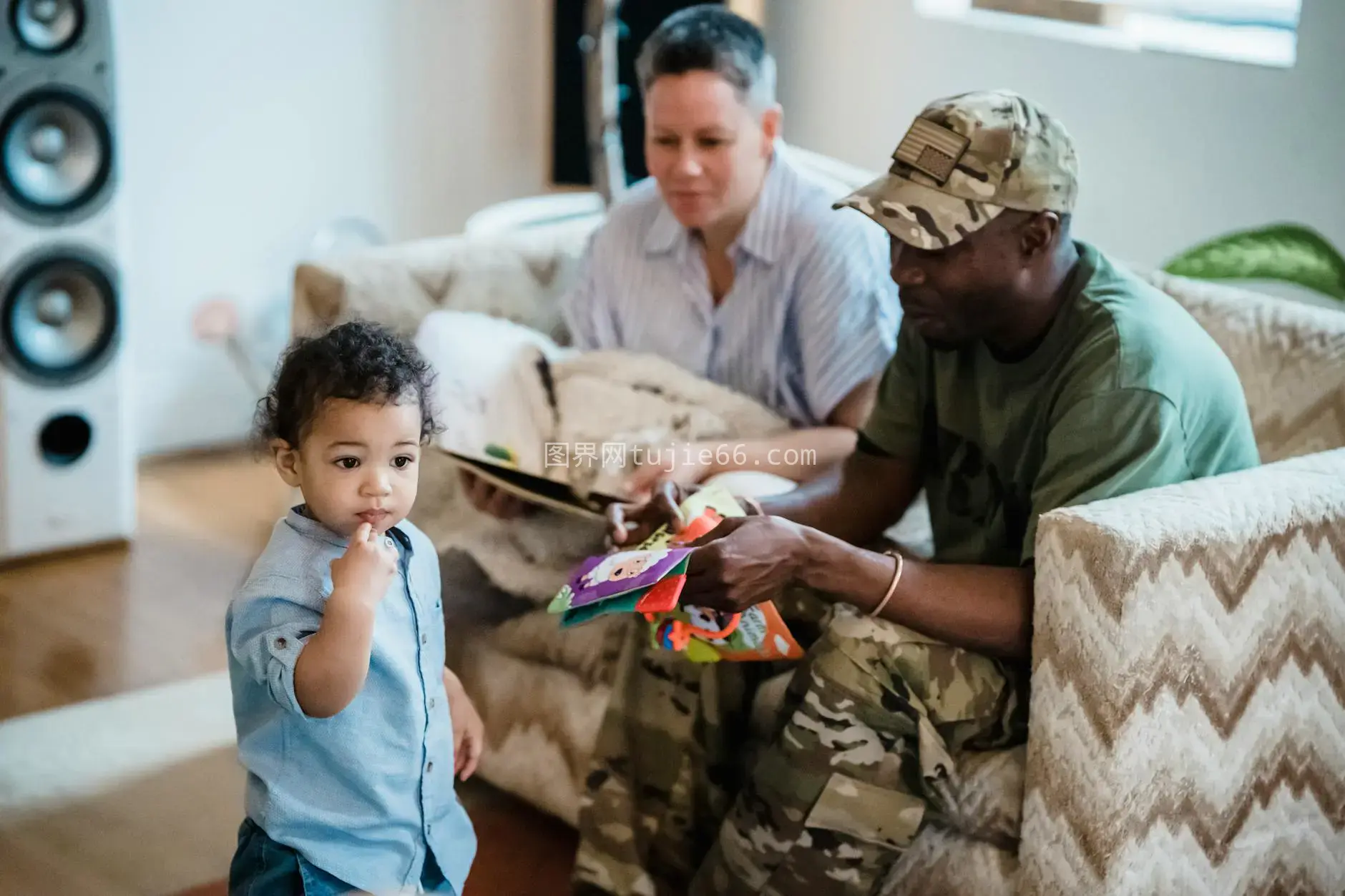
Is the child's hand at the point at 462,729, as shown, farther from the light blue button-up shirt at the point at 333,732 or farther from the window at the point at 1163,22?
the window at the point at 1163,22

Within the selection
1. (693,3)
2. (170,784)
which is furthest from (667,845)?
(693,3)

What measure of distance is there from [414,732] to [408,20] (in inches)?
101

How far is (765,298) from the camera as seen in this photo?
2.15 metres

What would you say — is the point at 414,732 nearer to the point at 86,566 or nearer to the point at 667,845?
the point at 667,845

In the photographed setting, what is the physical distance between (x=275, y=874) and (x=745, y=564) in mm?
546

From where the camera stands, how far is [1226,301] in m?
1.98

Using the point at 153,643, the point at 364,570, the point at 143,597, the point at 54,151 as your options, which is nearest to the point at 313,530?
the point at 364,570

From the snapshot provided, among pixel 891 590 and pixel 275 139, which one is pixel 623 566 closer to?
pixel 891 590

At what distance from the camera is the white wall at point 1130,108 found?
7.89 ft

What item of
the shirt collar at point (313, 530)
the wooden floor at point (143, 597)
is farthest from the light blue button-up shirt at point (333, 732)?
the wooden floor at point (143, 597)

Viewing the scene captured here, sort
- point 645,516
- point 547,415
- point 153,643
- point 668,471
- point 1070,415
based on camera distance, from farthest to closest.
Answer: point 153,643, point 547,415, point 668,471, point 645,516, point 1070,415

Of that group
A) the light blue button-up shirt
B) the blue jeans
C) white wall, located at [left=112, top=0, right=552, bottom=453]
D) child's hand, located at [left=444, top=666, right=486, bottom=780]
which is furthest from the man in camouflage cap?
white wall, located at [left=112, top=0, right=552, bottom=453]

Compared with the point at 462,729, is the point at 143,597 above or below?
below

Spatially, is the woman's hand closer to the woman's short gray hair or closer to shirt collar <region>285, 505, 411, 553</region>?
the woman's short gray hair
